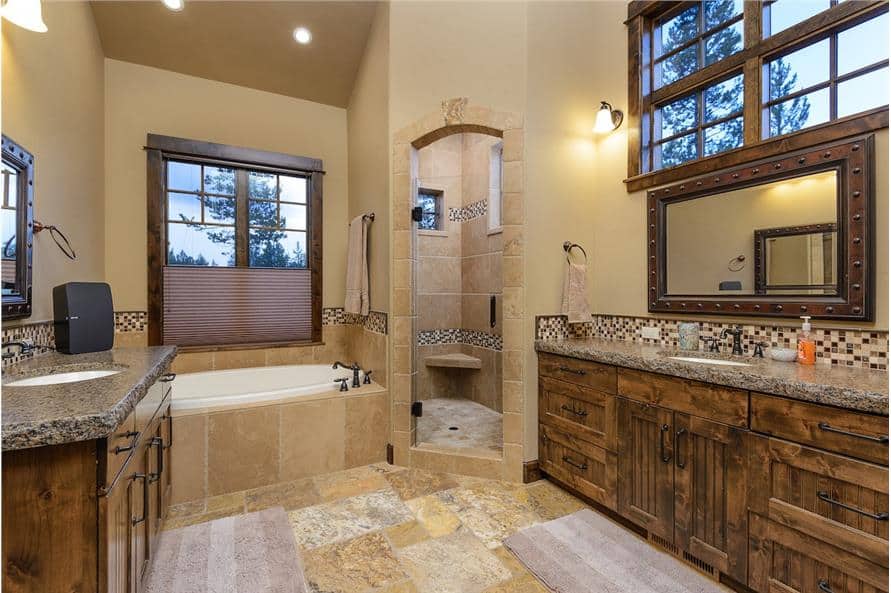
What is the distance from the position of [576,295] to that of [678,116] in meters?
1.25

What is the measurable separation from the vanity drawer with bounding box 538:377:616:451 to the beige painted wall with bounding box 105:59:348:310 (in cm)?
230

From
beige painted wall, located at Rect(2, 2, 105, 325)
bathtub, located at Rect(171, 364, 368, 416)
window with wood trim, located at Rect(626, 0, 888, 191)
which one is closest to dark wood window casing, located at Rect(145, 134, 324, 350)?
bathtub, located at Rect(171, 364, 368, 416)

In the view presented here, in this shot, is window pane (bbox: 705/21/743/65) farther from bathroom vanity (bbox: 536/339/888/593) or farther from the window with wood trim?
bathroom vanity (bbox: 536/339/888/593)

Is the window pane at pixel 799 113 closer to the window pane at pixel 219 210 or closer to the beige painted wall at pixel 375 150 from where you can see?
the beige painted wall at pixel 375 150

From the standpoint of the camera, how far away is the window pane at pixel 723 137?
2205 mm

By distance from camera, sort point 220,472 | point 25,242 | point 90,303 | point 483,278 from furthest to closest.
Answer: point 483,278
point 220,472
point 90,303
point 25,242

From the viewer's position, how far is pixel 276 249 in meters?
3.79

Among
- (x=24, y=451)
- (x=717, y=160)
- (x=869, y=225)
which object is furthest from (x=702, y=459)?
(x=24, y=451)

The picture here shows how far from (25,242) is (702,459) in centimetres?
323

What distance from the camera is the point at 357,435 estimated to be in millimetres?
2824

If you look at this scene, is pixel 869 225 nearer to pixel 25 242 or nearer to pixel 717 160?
pixel 717 160

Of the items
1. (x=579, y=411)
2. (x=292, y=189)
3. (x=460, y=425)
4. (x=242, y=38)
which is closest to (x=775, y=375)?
(x=579, y=411)

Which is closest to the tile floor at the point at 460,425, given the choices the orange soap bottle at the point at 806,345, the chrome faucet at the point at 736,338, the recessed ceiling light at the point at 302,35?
the chrome faucet at the point at 736,338

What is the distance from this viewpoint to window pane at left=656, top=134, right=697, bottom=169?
7.99 feet
